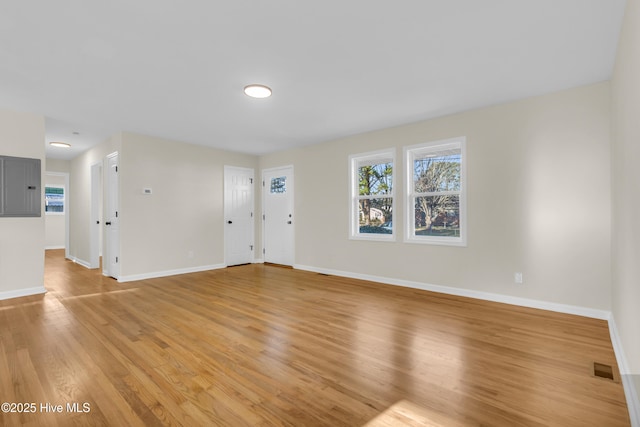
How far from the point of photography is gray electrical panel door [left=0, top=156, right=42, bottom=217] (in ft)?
13.5

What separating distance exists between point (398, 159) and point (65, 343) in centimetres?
463

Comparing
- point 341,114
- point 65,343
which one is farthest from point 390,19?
point 65,343

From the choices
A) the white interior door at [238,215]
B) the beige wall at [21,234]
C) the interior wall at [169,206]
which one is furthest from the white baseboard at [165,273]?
the beige wall at [21,234]

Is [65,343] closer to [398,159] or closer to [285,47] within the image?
[285,47]

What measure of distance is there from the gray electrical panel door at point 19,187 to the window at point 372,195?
15.7 ft

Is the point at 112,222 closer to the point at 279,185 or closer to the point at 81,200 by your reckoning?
the point at 81,200

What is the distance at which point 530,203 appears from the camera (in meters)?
3.68

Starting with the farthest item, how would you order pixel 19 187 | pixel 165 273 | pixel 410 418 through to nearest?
pixel 165 273 < pixel 19 187 < pixel 410 418

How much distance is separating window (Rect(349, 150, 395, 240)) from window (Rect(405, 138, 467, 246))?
38 centimetres

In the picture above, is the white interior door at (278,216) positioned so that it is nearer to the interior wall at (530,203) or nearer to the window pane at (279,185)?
the window pane at (279,185)

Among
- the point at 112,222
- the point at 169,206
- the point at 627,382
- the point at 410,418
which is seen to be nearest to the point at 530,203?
the point at 627,382

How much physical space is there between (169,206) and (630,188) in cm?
613

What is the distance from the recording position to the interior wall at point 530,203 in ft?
10.8
